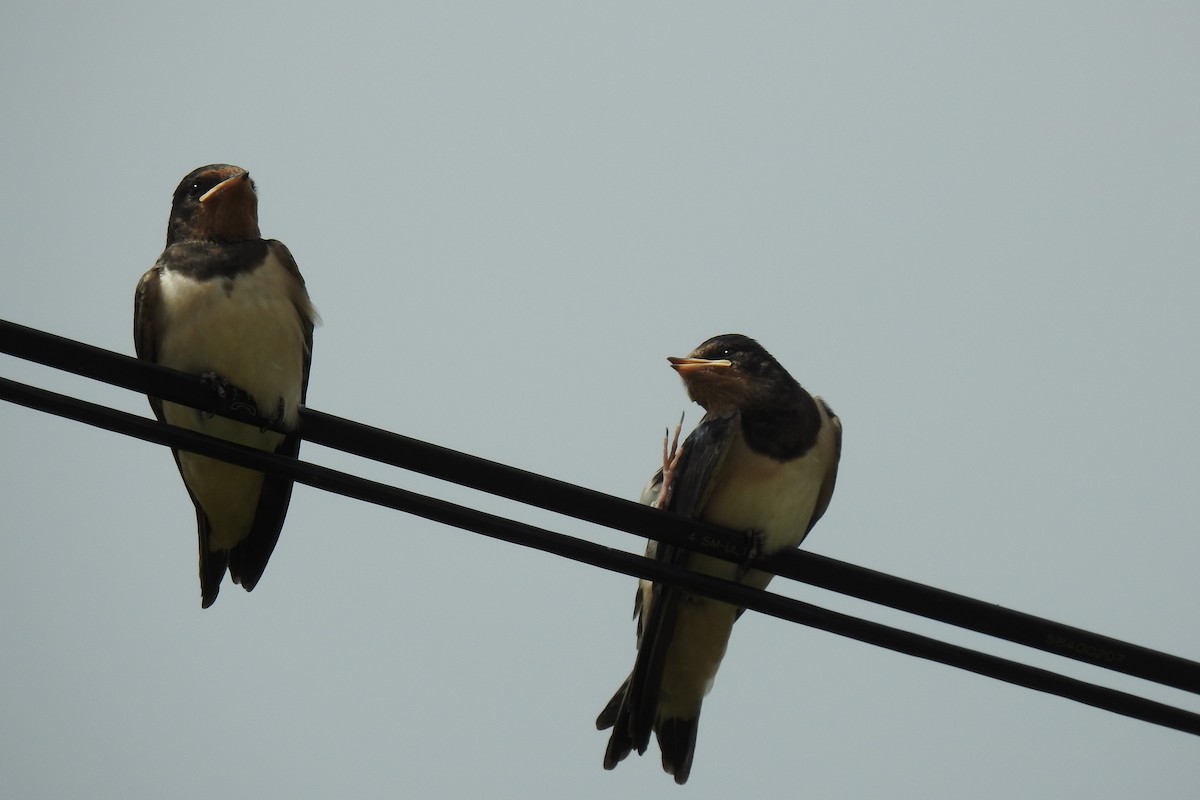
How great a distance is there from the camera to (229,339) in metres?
6.75

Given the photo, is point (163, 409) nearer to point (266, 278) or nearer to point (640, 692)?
point (266, 278)

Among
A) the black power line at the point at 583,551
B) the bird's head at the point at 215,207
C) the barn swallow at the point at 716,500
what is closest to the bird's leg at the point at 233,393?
the bird's head at the point at 215,207

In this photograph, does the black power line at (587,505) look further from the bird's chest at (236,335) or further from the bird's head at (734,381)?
the bird's head at (734,381)

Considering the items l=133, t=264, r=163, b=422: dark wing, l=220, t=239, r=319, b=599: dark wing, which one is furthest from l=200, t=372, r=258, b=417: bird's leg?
l=220, t=239, r=319, b=599: dark wing

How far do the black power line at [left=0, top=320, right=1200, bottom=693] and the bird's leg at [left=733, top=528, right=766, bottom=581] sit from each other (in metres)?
0.77

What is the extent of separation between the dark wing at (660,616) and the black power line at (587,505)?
6.37ft

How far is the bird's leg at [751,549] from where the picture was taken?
19.5ft

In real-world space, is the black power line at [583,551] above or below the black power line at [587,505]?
below

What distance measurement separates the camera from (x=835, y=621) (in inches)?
194

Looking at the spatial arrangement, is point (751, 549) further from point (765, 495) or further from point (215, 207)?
point (215, 207)

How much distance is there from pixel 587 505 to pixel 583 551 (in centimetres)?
16

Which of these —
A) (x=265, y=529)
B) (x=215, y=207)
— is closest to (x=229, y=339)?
(x=215, y=207)

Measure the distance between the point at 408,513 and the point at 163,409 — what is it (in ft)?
10.5

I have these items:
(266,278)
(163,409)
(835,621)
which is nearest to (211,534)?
(163,409)
